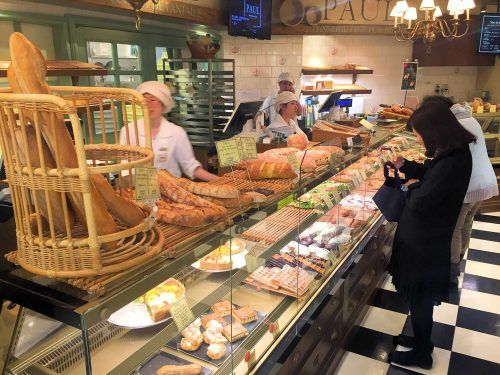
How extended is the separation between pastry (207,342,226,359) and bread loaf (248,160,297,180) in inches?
32.2

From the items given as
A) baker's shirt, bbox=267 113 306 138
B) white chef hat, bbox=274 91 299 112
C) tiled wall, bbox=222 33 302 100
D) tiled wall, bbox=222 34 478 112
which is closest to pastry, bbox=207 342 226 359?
baker's shirt, bbox=267 113 306 138

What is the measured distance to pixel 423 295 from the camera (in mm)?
2842

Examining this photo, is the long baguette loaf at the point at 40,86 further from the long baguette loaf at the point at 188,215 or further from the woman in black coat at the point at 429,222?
the woman in black coat at the point at 429,222

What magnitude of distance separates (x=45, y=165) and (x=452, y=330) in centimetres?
332

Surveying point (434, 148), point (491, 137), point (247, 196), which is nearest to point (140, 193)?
point (247, 196)

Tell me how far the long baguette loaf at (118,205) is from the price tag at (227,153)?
1.73 feet

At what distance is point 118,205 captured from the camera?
117 centimetres

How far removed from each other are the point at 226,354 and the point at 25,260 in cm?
101

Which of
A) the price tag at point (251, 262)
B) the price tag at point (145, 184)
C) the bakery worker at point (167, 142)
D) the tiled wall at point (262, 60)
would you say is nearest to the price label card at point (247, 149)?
the price tag at point (251, 262)

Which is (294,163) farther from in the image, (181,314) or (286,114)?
(286,114)

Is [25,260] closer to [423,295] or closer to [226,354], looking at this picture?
[226,354]

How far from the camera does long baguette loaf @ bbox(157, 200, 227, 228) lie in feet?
4.70

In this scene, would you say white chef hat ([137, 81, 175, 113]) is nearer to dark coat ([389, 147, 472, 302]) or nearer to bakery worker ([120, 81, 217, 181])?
bakery worker ([120, 81, 217, 181])

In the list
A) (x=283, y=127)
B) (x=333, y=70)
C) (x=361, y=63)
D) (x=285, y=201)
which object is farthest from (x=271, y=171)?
(x=361, y=63)
